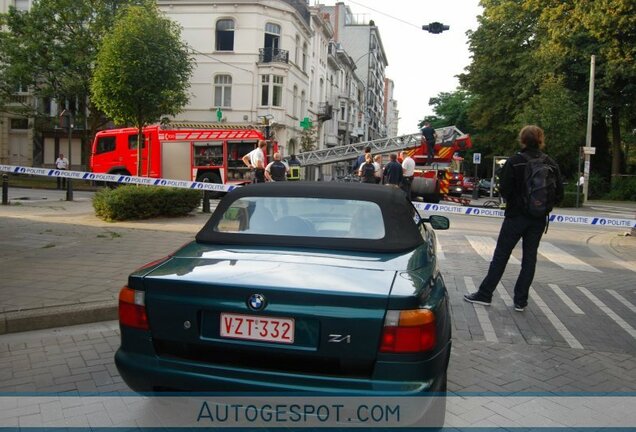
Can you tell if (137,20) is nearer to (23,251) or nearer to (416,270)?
(23,251)

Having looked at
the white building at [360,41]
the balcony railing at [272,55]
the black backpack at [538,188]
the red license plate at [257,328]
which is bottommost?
the red license plate at [257,328]

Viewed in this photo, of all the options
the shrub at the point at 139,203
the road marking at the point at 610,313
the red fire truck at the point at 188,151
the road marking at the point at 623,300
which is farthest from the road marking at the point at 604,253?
→ the red fire truck at the point at 188,151

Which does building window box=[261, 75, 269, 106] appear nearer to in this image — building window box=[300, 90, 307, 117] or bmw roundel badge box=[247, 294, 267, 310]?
building window box=[300, 90, 307, 117]

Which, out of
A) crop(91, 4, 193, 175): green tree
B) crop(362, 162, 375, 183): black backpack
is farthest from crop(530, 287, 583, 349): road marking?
crop(91, 4, 193, 175): green tree

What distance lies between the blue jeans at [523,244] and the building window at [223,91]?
1247 inches

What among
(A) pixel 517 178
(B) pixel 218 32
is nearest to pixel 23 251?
(A) pixel 517 178

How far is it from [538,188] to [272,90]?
31.4 m

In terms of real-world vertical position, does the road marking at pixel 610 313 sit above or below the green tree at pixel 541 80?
below

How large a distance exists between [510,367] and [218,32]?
3454 cm

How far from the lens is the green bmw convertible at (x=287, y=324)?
8.37ft

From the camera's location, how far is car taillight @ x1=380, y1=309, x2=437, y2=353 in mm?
2547

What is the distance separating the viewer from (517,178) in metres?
5.61

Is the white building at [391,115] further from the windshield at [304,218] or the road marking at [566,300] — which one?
the windshield at [304,218]

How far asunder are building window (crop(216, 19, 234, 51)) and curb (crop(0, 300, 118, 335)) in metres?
32.4
